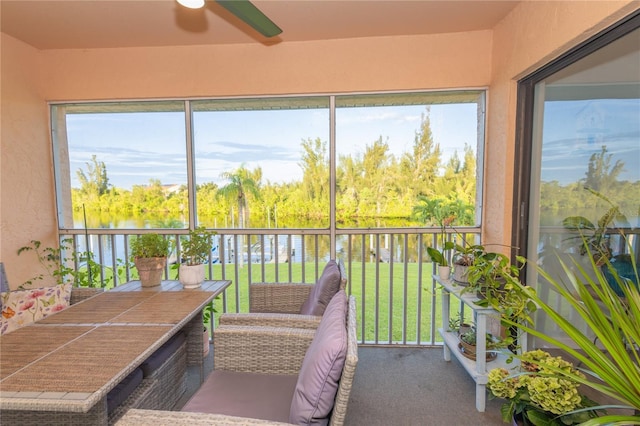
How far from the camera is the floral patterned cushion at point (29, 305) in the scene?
1.98 m

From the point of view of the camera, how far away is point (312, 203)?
291 cm

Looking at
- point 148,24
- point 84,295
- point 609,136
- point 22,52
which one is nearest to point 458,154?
point 609,136

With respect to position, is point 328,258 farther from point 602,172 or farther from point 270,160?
point 602,172

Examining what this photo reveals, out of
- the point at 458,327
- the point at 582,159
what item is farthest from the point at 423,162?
the point at 458,327

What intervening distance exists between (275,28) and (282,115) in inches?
46.0

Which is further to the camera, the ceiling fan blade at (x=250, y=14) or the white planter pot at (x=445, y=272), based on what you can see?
the white planter pot at (x=445, y=272)

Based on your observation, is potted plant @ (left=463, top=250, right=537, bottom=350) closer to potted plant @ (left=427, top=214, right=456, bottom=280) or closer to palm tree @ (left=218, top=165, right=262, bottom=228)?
potted plant @ (left=427, top=214, right=456, bottom=280)

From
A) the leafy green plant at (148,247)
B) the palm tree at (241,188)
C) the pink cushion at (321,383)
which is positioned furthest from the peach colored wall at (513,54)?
the leafy green plant at (148,247)

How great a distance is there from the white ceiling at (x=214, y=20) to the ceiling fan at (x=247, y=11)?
0.62 metres

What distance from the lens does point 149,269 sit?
7.12ft

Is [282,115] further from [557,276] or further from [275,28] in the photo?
[557,276]

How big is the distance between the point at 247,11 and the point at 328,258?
205 centimetres

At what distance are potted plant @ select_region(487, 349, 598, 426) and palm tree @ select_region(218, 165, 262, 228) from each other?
7.51ft

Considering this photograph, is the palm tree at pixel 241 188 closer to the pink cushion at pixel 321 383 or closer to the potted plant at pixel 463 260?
Answer: the potted plant at pixel 463 260
